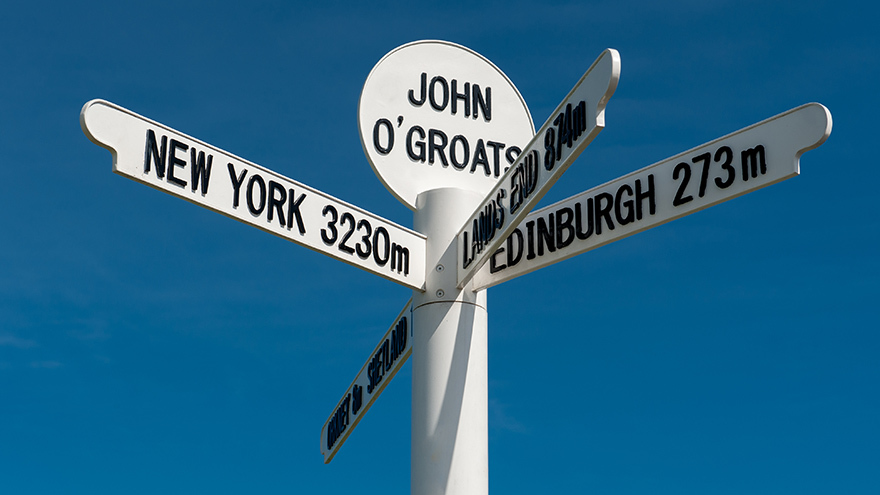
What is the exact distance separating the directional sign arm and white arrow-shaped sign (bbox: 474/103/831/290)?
445mm

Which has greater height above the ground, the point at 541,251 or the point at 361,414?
the point at 541,251

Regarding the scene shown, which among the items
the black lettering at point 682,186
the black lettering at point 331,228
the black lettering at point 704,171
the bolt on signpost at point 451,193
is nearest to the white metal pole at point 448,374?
the bolt on signpost at point 451,193

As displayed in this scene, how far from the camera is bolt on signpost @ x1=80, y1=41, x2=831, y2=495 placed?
418 centimetres

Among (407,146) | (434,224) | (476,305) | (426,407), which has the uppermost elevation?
(407,146)

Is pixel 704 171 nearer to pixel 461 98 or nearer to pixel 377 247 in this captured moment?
pixel 377 247

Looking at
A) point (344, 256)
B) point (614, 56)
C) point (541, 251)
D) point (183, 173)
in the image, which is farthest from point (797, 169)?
point (183, 173)

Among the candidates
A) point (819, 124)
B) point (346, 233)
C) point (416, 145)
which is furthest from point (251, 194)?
point (819, 124)

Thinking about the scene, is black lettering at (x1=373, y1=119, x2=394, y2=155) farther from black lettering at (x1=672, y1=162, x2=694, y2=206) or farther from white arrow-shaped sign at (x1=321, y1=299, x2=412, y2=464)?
black lettering at (x1=672, y1=162, x2=694, y2=206)

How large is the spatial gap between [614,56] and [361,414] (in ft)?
8.39

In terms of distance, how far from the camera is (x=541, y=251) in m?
4.88

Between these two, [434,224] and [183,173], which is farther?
[434,224]

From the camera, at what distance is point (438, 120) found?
5523mm

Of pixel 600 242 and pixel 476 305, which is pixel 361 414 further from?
pixel 600 242

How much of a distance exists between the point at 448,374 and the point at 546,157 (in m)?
1.25
